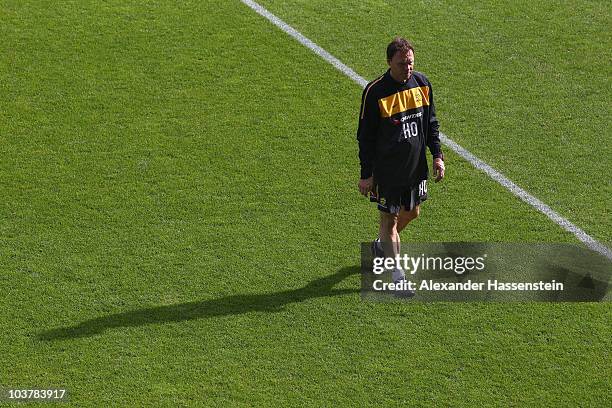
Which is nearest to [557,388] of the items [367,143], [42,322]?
[367,143]

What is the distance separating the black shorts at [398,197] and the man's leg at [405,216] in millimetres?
69

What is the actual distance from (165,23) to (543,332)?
6628 millimetres

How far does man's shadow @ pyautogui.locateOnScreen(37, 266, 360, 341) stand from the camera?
828 cm

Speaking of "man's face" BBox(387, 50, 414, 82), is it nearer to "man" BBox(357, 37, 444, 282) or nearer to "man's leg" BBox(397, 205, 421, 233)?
"man" BBox(357, 37, 444, 282)

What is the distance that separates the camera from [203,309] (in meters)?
8.52

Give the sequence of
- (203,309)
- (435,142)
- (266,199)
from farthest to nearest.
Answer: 1. (266,199)
2. (435,142)
3. (203,309)

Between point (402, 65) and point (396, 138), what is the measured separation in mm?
593

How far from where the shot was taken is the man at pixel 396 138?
26.9ft

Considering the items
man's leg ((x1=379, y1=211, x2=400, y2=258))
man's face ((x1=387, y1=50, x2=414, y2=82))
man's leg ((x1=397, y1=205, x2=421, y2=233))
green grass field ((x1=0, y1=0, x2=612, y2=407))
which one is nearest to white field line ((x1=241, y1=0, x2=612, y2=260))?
green grass field ((x1=0, y1=0, x2=612, y2=407))

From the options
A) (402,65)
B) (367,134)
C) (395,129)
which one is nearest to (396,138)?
(395,129)

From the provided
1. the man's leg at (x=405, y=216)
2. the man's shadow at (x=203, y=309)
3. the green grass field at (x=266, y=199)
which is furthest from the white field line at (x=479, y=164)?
the man's shadow at (x=203, y=309)

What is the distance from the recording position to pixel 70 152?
10617mm

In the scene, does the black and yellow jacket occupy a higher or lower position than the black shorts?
higher

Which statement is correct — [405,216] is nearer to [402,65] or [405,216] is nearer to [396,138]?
[396,138]
